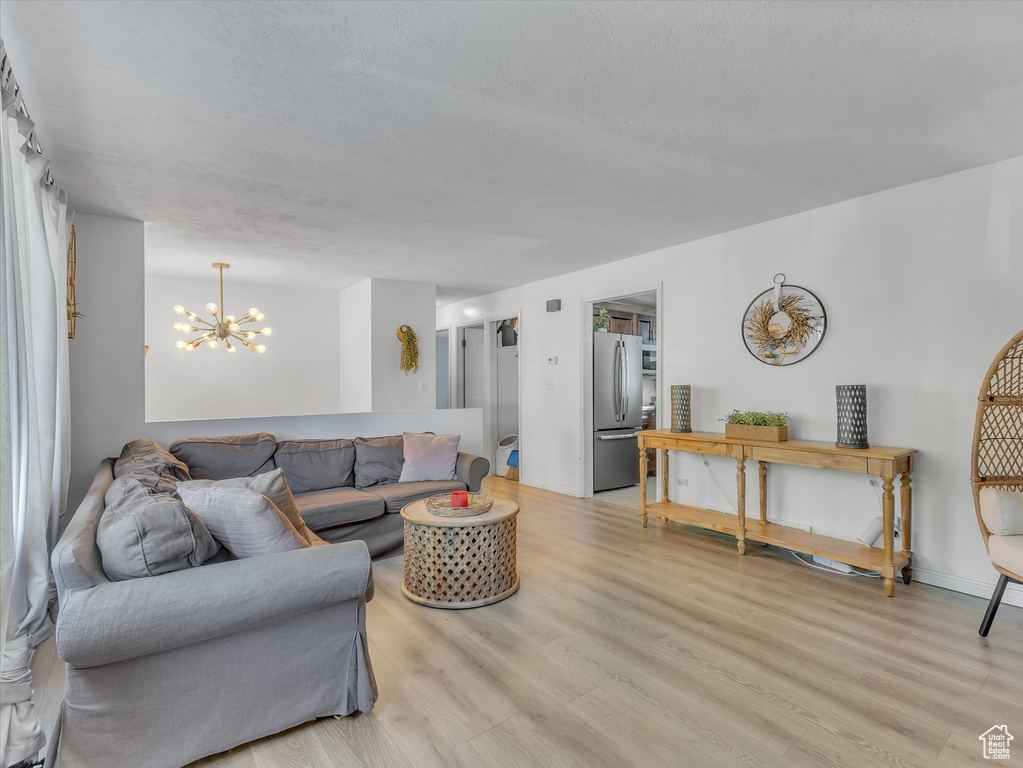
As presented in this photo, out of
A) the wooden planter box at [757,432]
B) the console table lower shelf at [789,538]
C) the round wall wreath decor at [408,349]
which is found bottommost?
the console table lower shelf at [789,538]

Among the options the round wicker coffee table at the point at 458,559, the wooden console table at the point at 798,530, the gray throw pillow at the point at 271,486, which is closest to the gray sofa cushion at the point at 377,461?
the round wicker coffee table at the point at 458,559

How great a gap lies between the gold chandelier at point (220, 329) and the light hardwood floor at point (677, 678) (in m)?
3.60

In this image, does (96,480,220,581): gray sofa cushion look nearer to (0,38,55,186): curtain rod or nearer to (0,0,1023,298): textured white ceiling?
(0,38,55,186): curtain rod

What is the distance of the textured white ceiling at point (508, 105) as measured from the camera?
177 centimetres

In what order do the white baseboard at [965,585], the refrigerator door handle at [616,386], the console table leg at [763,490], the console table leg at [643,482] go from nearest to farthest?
the white baseboard at [965,585] < the console table leg at [763,490] < the console table leg at [643,482] < the refrigerator door handle at [616,386]

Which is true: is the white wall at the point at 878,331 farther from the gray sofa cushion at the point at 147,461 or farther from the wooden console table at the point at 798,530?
the gray sofa cushion at the point at 147,461

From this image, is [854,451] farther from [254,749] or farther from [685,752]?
[254,749]

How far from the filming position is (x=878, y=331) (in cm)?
335

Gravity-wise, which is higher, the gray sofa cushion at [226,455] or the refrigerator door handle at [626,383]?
the refrigerator door handle at [626,383]

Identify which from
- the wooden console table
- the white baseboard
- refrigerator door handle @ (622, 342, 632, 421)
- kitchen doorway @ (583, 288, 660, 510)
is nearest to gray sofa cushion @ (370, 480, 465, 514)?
the wooden console table

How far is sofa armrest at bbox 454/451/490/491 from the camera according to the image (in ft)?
14.0

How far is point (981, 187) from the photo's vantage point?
2947 mm

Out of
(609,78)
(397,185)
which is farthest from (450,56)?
(397,185)

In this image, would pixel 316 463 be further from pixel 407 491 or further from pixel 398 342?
pixel 398 342
